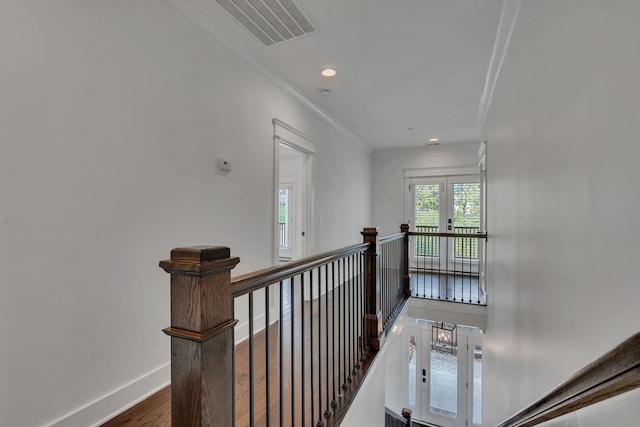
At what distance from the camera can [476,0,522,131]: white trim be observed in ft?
6.58

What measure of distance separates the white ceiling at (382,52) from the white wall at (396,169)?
177cm

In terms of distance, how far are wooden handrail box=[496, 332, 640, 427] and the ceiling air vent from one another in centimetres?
240

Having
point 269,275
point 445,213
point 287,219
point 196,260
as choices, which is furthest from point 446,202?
point 196,260

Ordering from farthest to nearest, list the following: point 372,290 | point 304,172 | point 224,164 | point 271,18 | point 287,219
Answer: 1. point 287,219
2. point 304,172
3. point 372,290
4. point 224,164
5. point 271,18

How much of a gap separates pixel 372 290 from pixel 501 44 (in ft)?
Answer: 7.74

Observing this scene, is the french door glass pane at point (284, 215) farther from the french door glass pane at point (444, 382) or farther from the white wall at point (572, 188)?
the white wall at point (572, 188)

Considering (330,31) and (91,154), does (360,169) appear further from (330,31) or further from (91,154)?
(91,154)

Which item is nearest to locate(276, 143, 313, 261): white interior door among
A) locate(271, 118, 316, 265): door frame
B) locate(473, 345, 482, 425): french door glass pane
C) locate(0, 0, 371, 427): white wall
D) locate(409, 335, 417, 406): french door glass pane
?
locate(271, 118, 316, 265): door frame

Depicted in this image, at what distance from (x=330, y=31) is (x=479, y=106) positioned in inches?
104

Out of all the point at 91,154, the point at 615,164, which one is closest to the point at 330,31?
the point at 91,154

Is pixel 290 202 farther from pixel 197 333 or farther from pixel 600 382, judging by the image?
pixel 600 382

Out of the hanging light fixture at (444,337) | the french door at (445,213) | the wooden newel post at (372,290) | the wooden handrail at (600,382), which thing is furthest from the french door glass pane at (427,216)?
the wooden handrail at (600,382)

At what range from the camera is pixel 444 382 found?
641cm

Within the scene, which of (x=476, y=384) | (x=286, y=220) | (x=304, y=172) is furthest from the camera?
(x=286, y=220)
